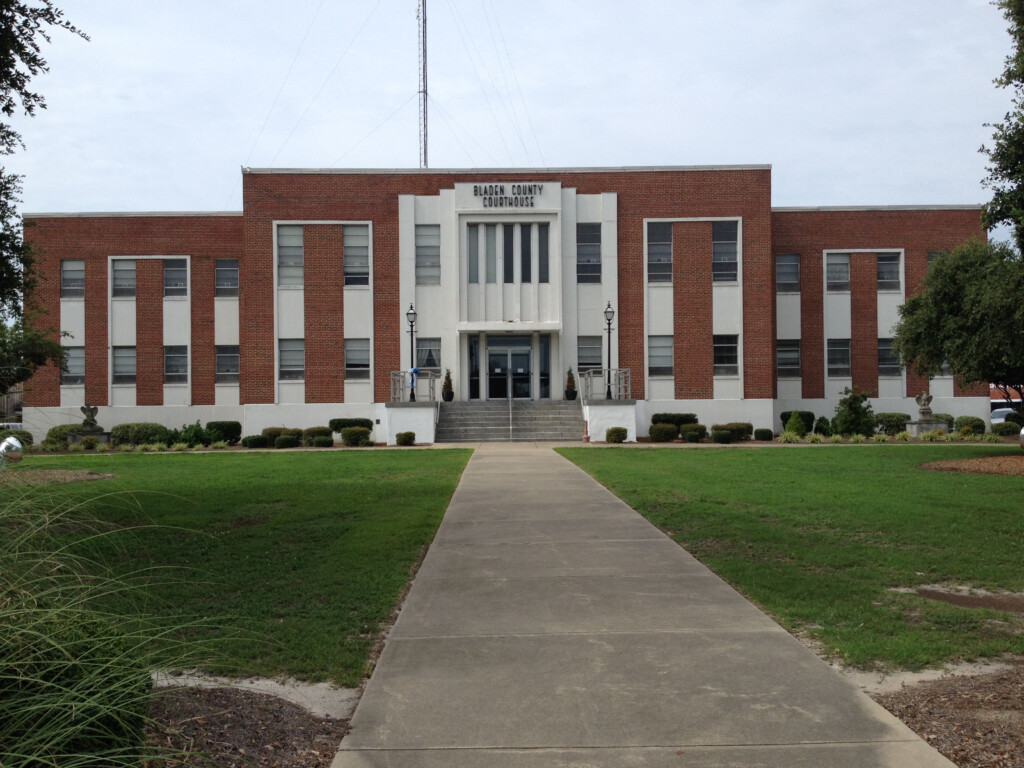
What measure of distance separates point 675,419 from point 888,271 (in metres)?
13.2

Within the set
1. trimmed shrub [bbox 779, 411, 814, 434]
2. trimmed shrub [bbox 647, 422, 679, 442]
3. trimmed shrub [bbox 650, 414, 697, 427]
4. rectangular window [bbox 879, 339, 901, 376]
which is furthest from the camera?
rectangular window [bbox 879, 339, 901, 376]

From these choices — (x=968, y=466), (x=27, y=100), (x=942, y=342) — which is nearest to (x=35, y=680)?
(x=27, y=100)

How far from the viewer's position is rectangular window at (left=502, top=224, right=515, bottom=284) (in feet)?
118

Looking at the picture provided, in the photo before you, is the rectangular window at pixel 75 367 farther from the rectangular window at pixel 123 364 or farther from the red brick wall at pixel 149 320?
the red brick wall at pixel 149 320

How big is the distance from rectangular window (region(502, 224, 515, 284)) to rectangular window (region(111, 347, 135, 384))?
17.0 m

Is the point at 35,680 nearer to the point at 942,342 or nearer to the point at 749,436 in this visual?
the point at 942,342

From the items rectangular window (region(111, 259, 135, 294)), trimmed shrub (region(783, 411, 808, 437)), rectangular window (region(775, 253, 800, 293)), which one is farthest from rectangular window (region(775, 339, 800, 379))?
rectangular window (region(111, 259, 135, 294))

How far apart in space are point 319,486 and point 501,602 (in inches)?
361

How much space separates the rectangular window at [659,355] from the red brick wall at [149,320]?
21.4 metres

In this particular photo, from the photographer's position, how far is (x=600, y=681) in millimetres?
5293

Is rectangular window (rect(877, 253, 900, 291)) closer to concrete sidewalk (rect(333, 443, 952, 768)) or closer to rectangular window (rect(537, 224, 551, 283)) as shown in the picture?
rectangular window (rect(537, 224, 551, 283))

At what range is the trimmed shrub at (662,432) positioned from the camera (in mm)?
31719

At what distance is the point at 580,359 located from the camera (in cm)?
3616

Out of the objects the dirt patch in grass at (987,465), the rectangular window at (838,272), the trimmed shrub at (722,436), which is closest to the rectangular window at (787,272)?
the rectangular window at (838,272)
